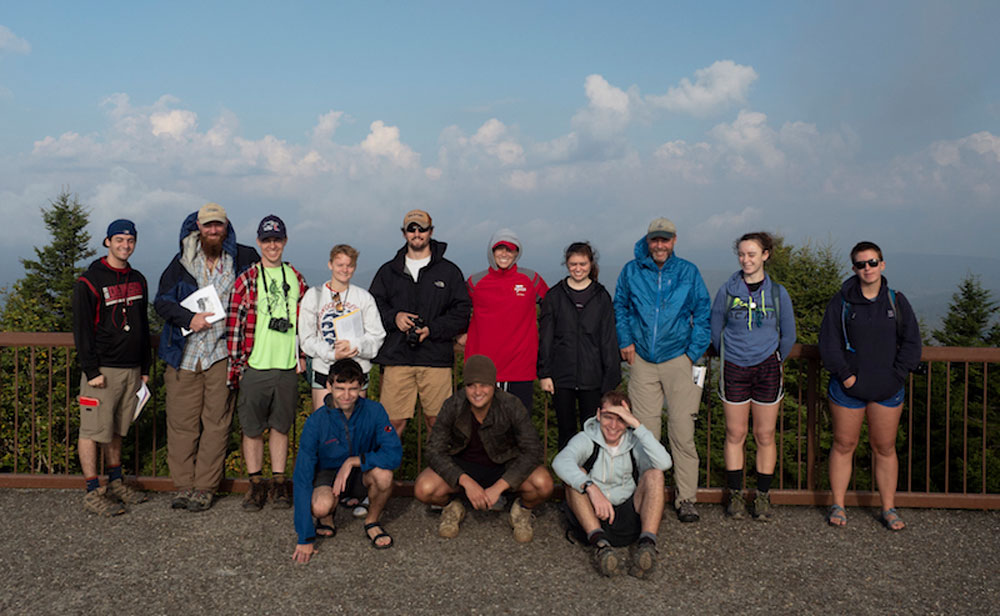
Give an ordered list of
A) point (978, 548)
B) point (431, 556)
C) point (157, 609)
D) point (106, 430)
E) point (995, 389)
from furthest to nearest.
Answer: point (995, 389)
point (106, 430)
point (978, 548)
point (431, 556)
point (157, 609)

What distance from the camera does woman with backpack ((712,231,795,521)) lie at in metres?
4.50

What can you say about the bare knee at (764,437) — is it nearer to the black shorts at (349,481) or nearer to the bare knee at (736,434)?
the bare knee at (736,434)

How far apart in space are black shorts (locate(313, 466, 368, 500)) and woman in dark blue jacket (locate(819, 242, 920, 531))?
10.9 feet

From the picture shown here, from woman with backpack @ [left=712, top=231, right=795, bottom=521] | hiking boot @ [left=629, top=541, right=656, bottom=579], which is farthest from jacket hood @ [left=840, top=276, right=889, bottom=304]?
hiking boot @ [left=629, top=541, right=656, bottom=579]

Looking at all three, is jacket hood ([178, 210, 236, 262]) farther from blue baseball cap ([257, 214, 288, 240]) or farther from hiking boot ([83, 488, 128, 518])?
hiking boot ([83, 488, 128, 518])

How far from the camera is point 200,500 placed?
15.5ft

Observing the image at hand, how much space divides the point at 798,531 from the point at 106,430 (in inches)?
195

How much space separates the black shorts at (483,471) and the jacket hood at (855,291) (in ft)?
8.71

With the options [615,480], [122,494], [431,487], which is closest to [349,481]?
[431,487]

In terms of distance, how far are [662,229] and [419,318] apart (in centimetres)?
185

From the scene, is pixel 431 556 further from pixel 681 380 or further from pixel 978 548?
pixel 978 548

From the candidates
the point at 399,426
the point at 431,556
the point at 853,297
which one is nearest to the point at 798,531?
the point at 853,297

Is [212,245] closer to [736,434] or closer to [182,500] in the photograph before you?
[182,500]

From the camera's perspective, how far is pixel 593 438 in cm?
416
